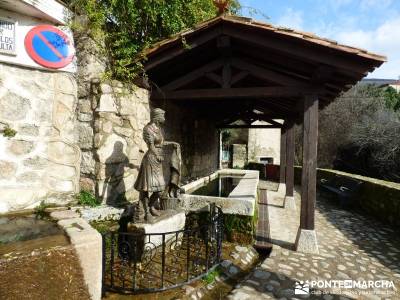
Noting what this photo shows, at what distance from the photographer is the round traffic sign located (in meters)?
3.56

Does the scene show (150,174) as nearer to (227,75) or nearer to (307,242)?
(227,75)

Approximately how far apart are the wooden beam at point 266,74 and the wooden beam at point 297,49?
497 millimetres

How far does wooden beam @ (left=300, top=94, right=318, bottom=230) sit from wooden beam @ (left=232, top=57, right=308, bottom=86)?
0.37m

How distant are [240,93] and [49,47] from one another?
3.00m

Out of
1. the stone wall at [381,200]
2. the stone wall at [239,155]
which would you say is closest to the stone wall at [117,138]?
the stone wall at [381,200]

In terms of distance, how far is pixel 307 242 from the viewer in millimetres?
4586

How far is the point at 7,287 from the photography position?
1874 mm

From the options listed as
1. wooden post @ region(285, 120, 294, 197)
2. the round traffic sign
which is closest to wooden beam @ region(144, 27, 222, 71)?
the round traffic sign

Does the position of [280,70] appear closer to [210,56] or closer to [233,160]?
[210,56]

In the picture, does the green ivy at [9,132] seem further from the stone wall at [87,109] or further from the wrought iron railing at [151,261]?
the wrought iron railing at [151,261]

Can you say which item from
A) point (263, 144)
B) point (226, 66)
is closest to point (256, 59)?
point (226, 66)

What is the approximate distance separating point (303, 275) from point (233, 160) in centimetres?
1662

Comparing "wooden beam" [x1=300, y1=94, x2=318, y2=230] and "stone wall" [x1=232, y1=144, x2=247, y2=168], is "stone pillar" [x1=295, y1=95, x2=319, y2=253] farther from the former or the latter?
"stone wall" [x1=232, y1=144, x2=247, y2=168]

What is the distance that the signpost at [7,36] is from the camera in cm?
328
